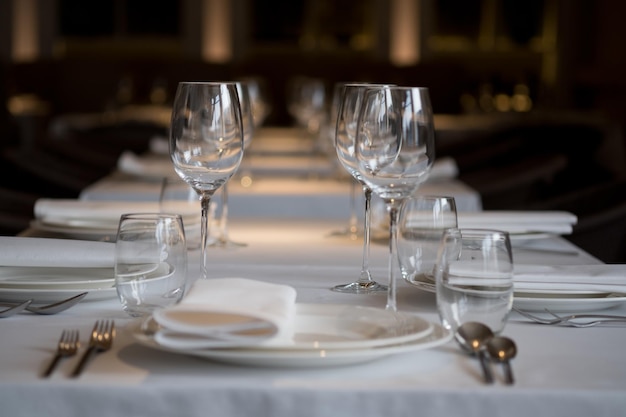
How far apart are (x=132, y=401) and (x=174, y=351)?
78 mm

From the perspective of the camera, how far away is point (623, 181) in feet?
9.09

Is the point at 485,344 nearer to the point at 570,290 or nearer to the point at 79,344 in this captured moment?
the point at 570,290

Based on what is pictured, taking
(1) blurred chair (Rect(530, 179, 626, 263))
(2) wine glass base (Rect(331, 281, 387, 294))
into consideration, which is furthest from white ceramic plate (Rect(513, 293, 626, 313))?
(1) blurred chair (Rect(530, 179, 626, 263))

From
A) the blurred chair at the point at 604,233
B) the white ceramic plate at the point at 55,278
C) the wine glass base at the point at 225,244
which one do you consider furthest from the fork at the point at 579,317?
the blurred chair at the point at 604,233

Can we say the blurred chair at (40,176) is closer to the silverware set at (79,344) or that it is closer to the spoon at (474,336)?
the silverware set at (79,344)

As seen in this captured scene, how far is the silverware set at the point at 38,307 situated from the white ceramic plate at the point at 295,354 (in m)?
Result: 0.24

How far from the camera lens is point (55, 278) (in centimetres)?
145

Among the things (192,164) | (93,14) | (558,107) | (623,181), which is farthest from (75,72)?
(192,164)

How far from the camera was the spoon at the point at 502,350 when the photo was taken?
1.10 metres

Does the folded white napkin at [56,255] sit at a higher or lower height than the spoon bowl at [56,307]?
higher

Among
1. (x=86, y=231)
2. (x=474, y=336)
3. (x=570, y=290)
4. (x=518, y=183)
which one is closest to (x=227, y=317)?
(x=474, y=336)

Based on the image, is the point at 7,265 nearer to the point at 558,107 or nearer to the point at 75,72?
the point at 75,72

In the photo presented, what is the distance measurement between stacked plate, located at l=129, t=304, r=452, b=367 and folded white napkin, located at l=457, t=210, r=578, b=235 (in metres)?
0.73

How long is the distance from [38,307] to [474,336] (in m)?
0.53
